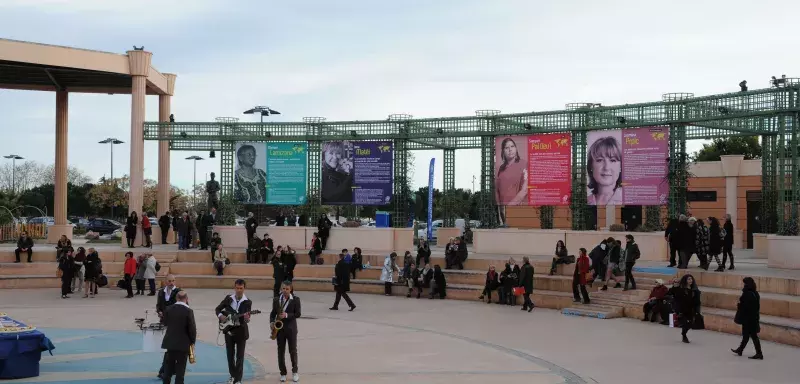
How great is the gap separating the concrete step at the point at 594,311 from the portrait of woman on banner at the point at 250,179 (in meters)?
14.1

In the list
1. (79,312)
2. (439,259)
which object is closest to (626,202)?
(439,259)

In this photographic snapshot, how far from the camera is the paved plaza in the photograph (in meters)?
13.7

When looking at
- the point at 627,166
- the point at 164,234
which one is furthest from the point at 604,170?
the point at 164,234

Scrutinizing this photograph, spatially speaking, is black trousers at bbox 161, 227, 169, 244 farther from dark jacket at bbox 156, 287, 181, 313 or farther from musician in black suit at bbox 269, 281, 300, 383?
musician in black suit at bbox 269, 281, 300, 383

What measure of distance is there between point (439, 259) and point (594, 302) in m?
7.55

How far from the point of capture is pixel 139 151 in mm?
33594

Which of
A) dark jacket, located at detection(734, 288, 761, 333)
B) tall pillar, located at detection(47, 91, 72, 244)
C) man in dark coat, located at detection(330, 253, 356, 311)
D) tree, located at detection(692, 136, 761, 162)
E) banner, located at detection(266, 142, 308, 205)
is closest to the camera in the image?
dark jacket, located at detection(734, 288, 761, 333)

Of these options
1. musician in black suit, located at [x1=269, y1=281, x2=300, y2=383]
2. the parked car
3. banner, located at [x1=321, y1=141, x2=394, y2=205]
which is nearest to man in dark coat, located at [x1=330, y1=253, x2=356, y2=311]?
banner, located at [x1=321, y1=141, x2=394, y2=205]

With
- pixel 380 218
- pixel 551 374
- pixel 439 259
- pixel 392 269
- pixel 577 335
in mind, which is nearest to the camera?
pixel 551 374

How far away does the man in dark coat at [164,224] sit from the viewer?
111ft

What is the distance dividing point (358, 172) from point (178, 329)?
20471mm

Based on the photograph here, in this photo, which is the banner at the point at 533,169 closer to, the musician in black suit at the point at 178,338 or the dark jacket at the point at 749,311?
the dark jacket at the point at 749,311

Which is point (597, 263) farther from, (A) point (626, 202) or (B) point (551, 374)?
(B) point (551, 374)

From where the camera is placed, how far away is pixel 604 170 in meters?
28.0
